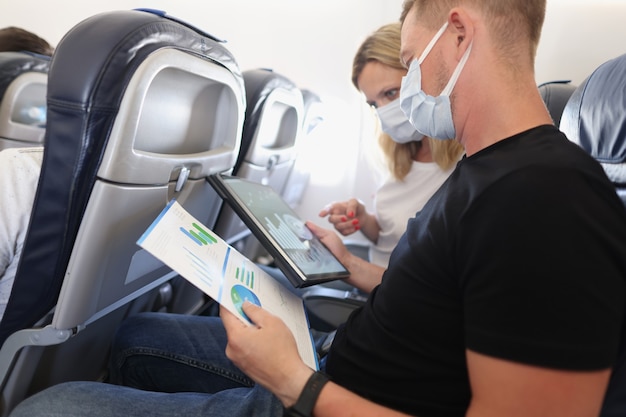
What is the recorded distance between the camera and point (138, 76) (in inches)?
32.3

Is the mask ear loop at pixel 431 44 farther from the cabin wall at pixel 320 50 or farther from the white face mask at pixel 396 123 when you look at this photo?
the cabin wall at pixel 320 50

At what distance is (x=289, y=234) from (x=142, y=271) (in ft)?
1.27

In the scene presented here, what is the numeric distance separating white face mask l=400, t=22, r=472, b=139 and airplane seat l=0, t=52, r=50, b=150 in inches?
67.0

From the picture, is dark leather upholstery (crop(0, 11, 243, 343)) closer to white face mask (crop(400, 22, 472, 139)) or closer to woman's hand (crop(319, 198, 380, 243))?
white face mask (crop(400, 22, 472, 139))

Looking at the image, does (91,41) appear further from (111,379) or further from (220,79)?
(111,379)

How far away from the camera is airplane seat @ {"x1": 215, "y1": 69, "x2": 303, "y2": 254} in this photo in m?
1.61

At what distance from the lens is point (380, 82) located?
165cm

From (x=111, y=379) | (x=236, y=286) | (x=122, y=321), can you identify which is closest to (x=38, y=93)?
(x=122, y=321)

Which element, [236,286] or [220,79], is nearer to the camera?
[236,286]

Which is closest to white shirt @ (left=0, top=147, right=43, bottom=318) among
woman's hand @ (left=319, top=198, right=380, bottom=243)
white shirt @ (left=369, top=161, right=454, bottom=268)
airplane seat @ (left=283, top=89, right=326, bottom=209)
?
woman's hand @ (left=319, top=198, right=380, bottom=243)

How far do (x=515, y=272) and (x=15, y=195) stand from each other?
35.5 inches

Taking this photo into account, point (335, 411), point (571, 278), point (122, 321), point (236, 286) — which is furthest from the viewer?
point (122, 321)

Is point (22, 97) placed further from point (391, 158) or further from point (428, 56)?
point (428, 56)

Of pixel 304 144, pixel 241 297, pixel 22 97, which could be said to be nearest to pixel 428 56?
pixel 241 297
